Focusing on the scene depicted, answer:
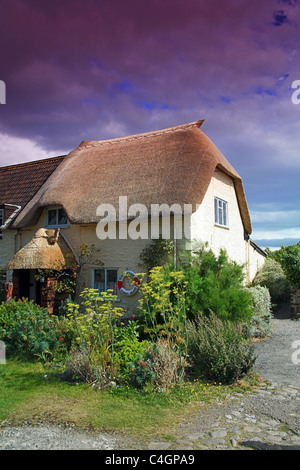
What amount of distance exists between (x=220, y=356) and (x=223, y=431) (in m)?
1.92

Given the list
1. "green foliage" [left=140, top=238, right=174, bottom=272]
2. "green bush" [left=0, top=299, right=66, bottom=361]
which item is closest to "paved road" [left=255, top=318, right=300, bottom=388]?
"green foliage" [left=140, top=238, right=174, bottom=272]

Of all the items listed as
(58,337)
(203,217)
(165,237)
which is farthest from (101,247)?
(58,337)

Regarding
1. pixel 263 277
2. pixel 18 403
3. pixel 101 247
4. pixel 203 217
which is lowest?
pixel 18 403

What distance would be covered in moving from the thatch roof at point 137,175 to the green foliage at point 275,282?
3878 millimetres

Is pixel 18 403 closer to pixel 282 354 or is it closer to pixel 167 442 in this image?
pixel 167 442

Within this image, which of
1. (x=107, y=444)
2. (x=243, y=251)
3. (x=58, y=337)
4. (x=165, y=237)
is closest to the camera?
(x=107, y=444)

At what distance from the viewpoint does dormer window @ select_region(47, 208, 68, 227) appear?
14.0 metres

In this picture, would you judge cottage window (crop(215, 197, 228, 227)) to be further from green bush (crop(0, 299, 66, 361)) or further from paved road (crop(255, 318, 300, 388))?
green bush (crop(0, 299, 66, 361))

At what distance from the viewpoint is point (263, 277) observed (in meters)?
16.5

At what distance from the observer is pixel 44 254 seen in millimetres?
12164

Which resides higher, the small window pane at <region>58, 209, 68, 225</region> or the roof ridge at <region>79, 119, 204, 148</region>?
the roof ridge at <region>79, 119, 204, 148</region>

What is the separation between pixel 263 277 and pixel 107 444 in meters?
13.5

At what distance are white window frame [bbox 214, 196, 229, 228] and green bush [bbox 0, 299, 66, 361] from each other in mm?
7439

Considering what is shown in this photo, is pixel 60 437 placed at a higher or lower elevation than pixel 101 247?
lower
